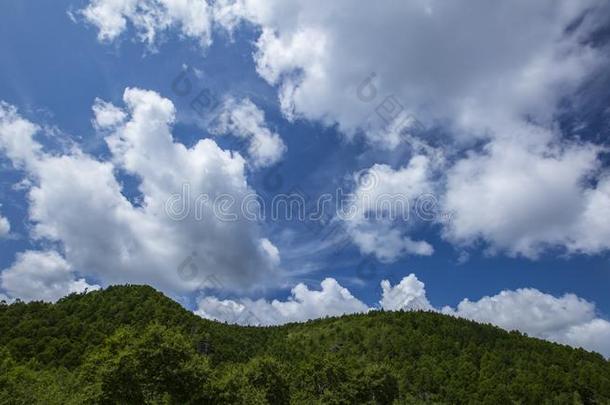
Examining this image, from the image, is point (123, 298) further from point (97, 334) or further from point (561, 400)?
point (561, 400)

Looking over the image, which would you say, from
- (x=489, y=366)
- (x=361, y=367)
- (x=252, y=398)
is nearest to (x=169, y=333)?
(x=252, y=398)

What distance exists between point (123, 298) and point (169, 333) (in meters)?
134

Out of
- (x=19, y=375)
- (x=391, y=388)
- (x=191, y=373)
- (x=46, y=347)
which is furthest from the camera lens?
(x=46, y=347)

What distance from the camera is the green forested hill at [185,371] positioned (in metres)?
59.2

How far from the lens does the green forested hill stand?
194ft

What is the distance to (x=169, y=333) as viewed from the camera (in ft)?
213

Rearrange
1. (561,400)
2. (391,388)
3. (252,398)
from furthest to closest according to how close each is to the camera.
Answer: (561,400)
(391,388)
(252,398)

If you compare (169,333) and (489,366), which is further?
(489,366)

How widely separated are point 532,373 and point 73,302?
169m

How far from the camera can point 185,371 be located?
6169 cm

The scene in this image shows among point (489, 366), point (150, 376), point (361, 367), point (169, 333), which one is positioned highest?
point (489, 366)

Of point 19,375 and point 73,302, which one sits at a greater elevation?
point 73,302

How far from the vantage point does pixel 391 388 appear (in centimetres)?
10062

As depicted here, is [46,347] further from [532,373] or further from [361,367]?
[532,373]
